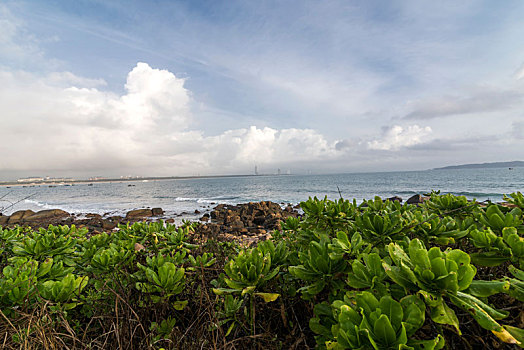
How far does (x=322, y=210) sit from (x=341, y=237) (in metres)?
0.62

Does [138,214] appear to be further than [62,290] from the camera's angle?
Yes

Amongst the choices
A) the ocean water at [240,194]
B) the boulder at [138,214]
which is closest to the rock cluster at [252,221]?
the ocean water at [240,194]

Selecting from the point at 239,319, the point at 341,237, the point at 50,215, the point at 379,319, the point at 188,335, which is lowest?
the point at 50,215

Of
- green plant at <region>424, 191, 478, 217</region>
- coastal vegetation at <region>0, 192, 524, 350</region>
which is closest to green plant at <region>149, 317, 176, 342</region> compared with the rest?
coastal vegetation at <region>0, 192, 524, 350</region>

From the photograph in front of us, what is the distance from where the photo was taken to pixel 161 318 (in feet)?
4.51

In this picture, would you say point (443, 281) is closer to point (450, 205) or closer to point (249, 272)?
point (249, 272)

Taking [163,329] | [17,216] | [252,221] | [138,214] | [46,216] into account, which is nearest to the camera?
[163,329]

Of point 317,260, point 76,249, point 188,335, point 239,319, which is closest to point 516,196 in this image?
point 317,260

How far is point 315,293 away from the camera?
1.04 meters

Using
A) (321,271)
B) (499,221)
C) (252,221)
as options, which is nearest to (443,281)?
(321,271)

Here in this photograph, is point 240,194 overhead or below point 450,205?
below

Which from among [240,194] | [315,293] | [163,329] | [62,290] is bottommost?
[240,194]

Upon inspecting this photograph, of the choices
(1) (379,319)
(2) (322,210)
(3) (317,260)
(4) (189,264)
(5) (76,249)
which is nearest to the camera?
(1) (379,319)

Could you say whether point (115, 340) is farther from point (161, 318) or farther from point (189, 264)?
point (189, 264)
